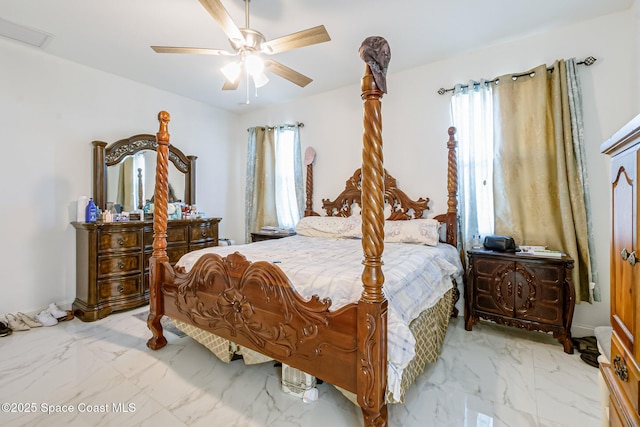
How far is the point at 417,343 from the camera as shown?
179 cm

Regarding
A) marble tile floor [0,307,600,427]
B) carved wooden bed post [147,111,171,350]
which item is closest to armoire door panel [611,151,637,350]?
marble tile floor [0,307,600,427]

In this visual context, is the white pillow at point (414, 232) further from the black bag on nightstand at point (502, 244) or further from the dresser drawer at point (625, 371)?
the dresser drawer at point (625, 371)

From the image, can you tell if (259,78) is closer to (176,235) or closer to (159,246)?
(159,246)

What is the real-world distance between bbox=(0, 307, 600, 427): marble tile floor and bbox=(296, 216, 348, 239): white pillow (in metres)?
1.57

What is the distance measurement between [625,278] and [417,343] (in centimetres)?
120

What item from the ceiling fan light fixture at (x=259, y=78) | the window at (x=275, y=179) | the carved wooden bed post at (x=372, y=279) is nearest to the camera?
the carved wooden bed post at (x=372, y=279)

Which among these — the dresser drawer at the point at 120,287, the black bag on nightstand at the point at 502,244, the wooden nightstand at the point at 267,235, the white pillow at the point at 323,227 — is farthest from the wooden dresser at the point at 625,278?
the dresser drawer at the point at 120,287

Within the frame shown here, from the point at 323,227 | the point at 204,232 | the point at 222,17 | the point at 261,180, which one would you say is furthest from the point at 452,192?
the point at 204,232

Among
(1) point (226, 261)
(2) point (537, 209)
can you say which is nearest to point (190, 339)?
Result: (1) point (226, 261)

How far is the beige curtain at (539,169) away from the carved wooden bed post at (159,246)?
311 cm

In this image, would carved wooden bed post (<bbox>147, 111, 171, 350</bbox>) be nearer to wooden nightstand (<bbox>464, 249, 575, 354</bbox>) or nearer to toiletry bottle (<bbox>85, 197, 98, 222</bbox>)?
toiletry bottle (<bbox>85, 197, 98, 222</bbox>)

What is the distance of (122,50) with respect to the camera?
9.71ft

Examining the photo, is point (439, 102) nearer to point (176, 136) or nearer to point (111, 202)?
point (176, 136)

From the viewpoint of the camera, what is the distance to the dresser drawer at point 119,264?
3.02m
